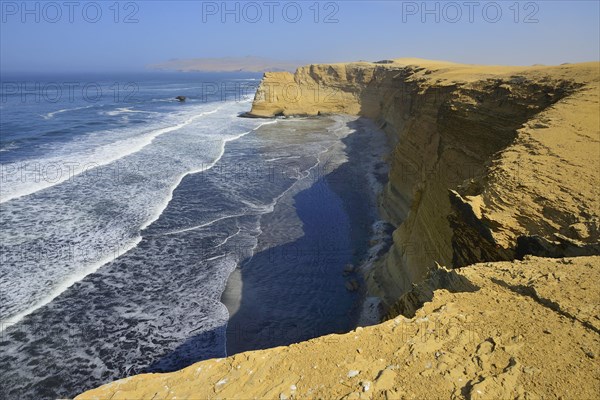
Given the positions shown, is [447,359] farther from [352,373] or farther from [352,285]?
[352,285]

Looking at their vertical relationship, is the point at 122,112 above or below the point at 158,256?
above

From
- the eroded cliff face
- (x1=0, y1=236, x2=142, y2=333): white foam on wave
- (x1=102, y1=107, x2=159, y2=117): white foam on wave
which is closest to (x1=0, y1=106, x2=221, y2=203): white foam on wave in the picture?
(x1=0, y1=236, x2=142, y2=333): white foam on wave

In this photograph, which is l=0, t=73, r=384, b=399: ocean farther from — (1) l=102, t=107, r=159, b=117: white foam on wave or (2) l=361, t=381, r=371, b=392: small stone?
(1) l=102, t=107, r=159, b=117: white foam on wave

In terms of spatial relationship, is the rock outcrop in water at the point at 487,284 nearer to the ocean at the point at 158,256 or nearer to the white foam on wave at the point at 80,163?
the ocean at the point at 158,256

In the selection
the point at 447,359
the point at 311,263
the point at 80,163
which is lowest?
the point at 311,263

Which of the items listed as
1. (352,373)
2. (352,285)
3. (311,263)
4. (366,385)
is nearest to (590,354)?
(366,385)

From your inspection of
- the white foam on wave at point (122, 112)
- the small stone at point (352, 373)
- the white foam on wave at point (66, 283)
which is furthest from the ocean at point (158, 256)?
the white foam on wave at point (122, 112)
